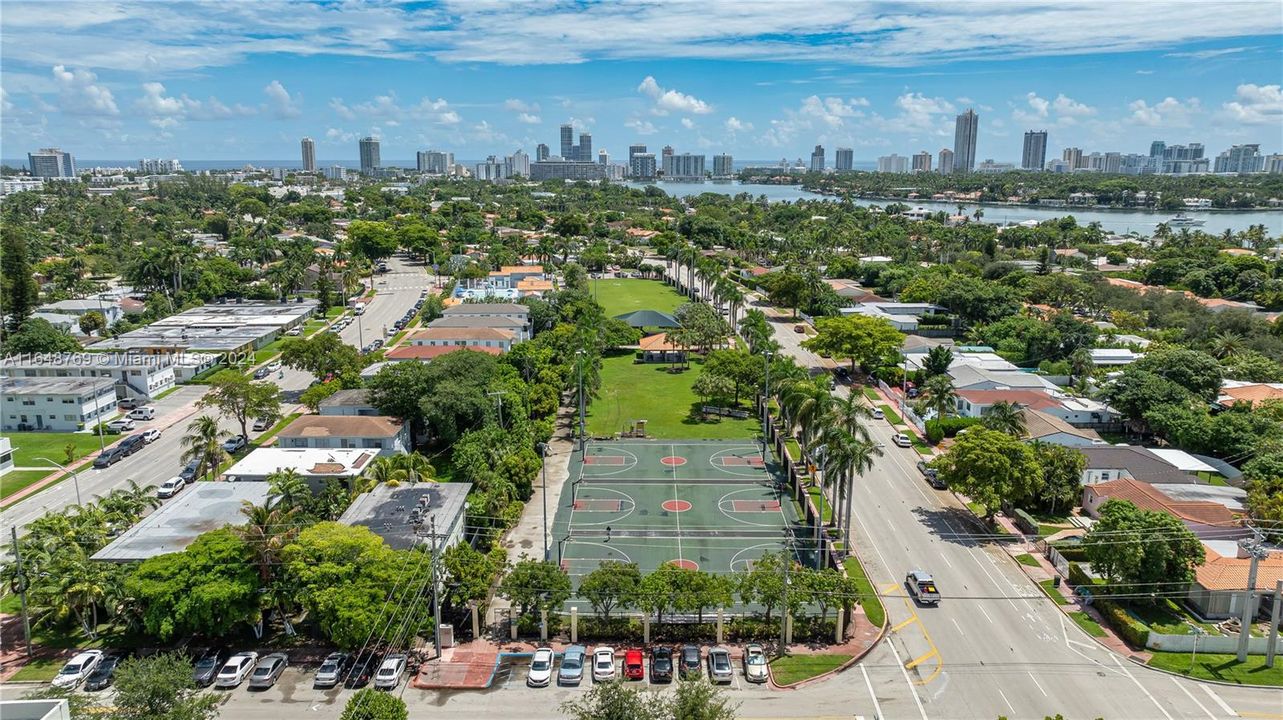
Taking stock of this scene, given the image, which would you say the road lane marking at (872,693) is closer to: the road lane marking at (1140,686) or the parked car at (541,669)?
the road lane marking at (1140,686)

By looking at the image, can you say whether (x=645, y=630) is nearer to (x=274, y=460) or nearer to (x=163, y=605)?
(x=163, y=605)

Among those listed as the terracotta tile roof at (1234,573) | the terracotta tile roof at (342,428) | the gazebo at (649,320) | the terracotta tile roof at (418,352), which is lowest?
the terracotta tile roof at (1234,573)

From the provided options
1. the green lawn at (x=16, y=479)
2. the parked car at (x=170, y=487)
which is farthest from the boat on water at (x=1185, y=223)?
the green lawn at (x=16, y=479)

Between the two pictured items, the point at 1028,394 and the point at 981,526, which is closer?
the point at 981,526

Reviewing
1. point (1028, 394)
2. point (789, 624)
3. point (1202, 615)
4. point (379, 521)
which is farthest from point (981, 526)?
point (379, 521)

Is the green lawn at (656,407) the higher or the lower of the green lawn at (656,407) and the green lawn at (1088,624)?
the higher

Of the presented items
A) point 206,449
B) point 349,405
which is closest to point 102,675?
point 206,449
